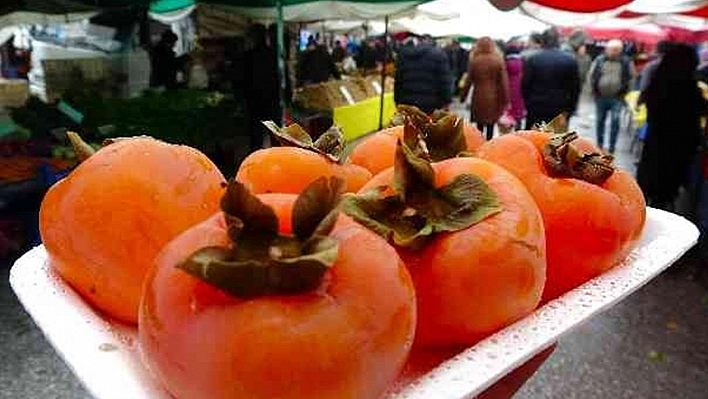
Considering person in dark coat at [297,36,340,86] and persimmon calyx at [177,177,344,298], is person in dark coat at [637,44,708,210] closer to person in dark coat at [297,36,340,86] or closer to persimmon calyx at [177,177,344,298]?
persimmon calyx at [177,177,344,298]

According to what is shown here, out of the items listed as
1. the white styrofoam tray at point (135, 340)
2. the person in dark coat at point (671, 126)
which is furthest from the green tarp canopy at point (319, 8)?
the white styrofoam tray at point (135, 340)

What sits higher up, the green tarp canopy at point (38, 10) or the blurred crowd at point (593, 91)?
the green tarp canopy at point (38, 10)

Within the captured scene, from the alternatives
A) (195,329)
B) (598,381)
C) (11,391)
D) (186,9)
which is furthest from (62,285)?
(186,9)

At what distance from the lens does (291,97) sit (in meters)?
8.83

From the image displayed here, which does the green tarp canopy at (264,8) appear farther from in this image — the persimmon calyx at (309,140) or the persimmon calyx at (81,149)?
the persimmon calyx at (81,149)

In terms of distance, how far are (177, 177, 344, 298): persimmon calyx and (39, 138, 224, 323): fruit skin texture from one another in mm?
202

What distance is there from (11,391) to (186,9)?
7.58 meters

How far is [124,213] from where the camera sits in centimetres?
79

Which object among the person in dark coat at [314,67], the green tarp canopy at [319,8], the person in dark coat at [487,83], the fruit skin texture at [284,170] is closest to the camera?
the fruit skin texture at [284,170]

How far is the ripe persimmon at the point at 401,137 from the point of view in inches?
40.0

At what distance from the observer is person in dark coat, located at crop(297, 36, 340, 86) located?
10.5 metres

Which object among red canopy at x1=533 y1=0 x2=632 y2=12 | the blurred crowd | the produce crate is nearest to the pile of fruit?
the blurred crowd

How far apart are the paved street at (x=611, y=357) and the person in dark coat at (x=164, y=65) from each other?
13.8 feet

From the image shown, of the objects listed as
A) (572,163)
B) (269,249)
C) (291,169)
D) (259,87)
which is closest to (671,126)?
(259,87)
